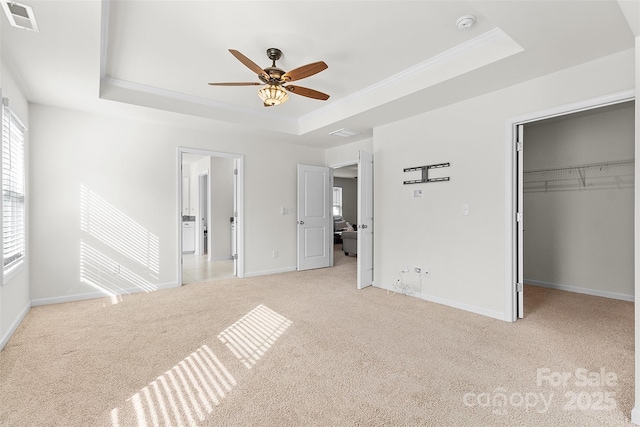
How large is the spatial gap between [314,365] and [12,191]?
10.8ft

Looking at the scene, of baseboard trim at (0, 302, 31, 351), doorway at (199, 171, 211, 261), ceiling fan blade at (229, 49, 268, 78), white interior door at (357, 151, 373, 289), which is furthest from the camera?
doorway at (199, 171, 211, 261)

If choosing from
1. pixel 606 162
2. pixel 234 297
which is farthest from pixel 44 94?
pixel 606 162

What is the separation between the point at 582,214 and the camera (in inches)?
175

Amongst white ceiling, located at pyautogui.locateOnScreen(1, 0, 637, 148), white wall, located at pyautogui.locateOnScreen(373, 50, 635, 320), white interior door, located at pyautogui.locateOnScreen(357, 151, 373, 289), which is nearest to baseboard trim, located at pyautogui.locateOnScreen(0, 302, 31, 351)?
white ceiling, located at pyautogui.locateOnScreen(1, 0, 637, 148)

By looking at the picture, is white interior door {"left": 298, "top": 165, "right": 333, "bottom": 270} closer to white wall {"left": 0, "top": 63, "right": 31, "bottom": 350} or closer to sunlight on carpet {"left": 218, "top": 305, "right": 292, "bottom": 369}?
sunlight on carpet {"left": 218, "top": 305, "right": 292, "bottom": 369}

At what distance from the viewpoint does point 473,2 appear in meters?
2.00

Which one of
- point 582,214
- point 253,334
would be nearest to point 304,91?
point 253,334

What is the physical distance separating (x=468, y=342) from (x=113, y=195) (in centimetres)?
459

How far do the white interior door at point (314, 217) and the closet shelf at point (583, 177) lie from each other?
348 cm

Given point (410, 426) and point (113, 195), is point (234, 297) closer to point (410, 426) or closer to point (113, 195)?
point (113, 195)

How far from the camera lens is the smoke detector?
241 cm

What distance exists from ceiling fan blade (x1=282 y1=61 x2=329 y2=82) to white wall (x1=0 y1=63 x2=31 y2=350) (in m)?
2.40

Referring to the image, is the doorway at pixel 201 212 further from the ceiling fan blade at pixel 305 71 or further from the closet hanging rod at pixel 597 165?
the closet hanging rod at pixel 597 165

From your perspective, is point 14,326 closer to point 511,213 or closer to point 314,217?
point 314,217
